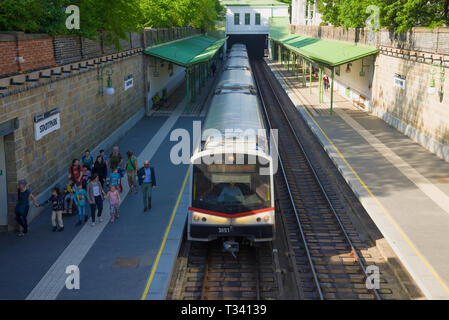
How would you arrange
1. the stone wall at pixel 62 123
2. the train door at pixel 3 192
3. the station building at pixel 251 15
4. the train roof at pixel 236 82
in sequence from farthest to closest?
the station building at pixel 251 15 → the train roof at pixel 236 82 → the stone wall at pixel 62 123 → the train door at pixel 3 192

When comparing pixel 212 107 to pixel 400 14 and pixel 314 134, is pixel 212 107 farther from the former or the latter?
pixel 400 14

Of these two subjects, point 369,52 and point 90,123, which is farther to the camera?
point 369,52

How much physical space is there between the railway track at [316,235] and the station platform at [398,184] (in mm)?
937

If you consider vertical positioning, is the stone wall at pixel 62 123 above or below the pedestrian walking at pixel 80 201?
above

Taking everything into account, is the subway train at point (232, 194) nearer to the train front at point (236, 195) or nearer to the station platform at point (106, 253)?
the train front at point (236, 195)

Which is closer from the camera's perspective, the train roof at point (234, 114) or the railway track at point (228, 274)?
the railway track at point (228, 274)

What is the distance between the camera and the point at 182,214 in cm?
1386

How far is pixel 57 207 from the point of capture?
1256cm

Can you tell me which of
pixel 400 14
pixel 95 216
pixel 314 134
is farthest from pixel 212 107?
pixel 400 14

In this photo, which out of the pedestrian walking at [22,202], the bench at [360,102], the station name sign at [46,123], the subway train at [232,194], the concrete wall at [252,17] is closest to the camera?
the subway train at [232,194]

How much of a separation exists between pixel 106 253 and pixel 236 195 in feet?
10.8

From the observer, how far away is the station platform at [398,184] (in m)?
11.1

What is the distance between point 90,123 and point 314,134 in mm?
11097

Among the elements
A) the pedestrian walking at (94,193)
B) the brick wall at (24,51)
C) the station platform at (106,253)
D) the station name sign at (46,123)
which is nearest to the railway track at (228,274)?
the station platform at (106,253)
